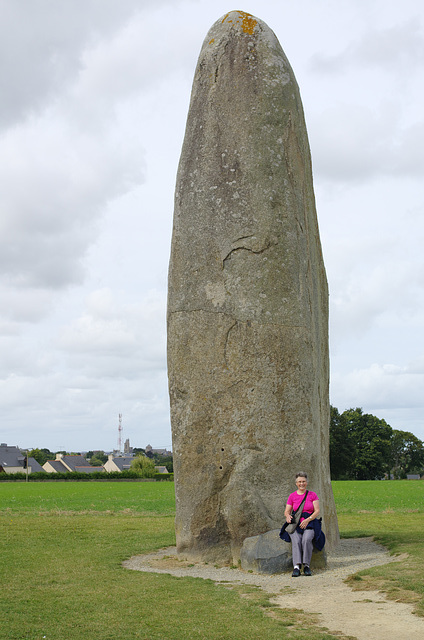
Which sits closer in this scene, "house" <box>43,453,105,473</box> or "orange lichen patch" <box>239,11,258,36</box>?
"orange lichen patch" <box>239,11,258,36</box>

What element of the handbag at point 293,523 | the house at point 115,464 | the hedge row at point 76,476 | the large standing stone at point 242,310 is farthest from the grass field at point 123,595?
the house at point 115,464

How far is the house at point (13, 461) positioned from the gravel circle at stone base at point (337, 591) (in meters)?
76.9

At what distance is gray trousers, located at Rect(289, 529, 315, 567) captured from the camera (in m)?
9.11

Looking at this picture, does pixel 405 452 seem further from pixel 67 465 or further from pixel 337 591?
pixel 337 591

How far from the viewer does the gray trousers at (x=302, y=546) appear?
9109mm

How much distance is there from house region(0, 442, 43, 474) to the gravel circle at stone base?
76894 millimetres

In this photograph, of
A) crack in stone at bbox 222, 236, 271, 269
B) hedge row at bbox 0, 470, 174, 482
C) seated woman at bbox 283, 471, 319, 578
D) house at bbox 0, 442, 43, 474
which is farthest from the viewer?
house at bbox 0, 442, 43, 474

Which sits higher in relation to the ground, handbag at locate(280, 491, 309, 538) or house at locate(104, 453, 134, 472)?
handbag at locate(280, 491, 309, 538)

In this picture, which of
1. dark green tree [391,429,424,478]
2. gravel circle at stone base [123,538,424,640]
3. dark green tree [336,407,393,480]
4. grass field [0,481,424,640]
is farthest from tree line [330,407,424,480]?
gravel circle at stone base [123,538,424,640]

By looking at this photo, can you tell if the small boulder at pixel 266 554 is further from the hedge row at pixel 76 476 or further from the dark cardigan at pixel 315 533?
the hedge row at pixel 76 476

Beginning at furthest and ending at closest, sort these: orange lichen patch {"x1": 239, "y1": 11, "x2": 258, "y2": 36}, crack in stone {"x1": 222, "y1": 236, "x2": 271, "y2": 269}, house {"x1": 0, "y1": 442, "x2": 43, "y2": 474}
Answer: house {"x1": 0, "y1": 442, "x2": 43, "y2": 474} < orange lichen patch {"x1": 239, "y1": 11, "x2": 258, "y2": 36} < crack in stone {"x1": 222, "y1": 236, "x2": 271, "y2": 269}

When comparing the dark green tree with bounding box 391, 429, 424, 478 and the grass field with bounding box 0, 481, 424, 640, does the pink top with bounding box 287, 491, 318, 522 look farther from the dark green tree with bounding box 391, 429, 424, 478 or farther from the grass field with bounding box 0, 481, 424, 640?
the dark green tree with bounding box 391, 429, 424, 478

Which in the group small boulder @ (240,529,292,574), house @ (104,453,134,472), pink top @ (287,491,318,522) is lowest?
house @ (104,453,134,472)

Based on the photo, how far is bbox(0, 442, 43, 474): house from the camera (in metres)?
83.6
